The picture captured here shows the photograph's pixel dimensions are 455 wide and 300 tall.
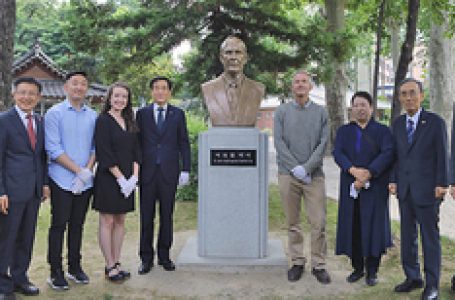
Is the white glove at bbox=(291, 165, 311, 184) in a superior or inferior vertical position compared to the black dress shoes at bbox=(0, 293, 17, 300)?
superior

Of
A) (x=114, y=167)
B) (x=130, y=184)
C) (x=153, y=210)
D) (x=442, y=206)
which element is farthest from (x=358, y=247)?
(x=442, y=206)

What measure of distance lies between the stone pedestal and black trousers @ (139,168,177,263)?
41cm

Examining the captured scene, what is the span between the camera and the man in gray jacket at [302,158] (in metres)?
4.52

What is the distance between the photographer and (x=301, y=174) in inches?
173

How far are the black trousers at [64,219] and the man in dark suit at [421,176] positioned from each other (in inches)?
120

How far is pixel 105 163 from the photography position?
168 inches

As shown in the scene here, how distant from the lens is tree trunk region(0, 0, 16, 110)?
20.7 ft

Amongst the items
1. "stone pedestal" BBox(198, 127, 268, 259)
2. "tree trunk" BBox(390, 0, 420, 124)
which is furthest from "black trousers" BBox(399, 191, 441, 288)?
"tree trunk" BBox(390, 0, 420, 124)

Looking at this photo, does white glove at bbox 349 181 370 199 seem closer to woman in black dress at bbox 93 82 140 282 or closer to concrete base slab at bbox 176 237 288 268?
concrete base slab at bbox 176 237 288 268

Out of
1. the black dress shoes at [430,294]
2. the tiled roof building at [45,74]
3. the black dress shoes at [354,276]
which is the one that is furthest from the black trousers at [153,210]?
the tiled roof building at [45,74]

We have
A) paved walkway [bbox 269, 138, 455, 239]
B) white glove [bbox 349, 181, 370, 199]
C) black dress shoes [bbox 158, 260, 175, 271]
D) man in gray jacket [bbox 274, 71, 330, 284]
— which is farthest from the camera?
paved walkway [bbox 269, 138, 455, 239]

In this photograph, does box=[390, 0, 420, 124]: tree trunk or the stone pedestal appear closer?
the stone pedestal

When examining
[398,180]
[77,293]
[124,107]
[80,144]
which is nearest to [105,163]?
[80,144]

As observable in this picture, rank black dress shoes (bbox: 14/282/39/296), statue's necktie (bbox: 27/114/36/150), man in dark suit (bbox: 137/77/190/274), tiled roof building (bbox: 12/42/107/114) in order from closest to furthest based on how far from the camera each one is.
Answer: statue's necktie (bbox: 27/114/36/150), black dress shoes (bbox: 14/282/39/296), man in dark suit (bbox: 137/77/190/274), tiled roof building (bbox: 12/42/107/114)
